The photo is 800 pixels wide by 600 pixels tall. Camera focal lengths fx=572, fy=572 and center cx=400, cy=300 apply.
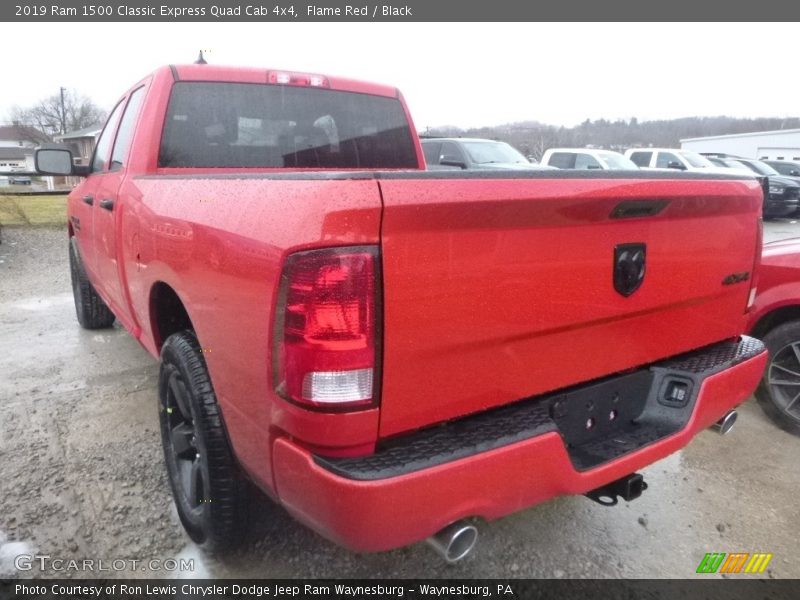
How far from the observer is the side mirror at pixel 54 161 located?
3846mm

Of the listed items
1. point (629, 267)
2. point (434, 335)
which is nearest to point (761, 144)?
point (629, 267)

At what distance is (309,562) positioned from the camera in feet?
7.61

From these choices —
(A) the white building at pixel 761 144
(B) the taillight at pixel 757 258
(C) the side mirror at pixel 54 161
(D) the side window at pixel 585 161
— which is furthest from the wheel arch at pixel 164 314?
(A) the white building at pixel 761 144

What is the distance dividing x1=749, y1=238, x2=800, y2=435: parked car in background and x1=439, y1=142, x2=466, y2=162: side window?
28.7 feet

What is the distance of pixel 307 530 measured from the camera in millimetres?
2506

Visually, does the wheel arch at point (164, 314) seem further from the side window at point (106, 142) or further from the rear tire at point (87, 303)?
the rear tire at point (87, 303)

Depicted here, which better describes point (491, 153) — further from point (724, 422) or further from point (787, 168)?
point (787, 168)

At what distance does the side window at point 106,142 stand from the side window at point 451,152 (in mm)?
8415

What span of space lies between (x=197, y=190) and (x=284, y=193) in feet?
2.26

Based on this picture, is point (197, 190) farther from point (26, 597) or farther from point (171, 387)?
point (26, 597)

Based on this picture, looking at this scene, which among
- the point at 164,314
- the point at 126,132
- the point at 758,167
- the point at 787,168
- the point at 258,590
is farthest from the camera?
the point at 787,168

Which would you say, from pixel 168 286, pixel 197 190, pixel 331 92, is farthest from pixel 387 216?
pixel 331 92

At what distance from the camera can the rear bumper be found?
146 cm

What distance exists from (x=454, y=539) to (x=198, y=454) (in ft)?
3.74
